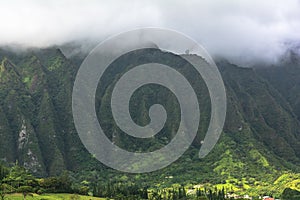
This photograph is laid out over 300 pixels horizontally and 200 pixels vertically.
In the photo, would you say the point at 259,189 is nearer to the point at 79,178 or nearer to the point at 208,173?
the point at 208,173

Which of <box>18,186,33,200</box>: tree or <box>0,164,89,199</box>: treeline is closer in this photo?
<box>18,186,33,200</box>: tree

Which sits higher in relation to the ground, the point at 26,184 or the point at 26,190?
the point at 26,184

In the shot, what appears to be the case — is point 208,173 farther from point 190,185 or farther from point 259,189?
point 259,189

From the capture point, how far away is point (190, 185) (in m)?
178

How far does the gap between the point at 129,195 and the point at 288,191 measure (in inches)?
1985

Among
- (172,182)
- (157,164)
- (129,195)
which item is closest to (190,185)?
(172,182)

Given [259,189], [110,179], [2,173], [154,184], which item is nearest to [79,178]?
[110,179]

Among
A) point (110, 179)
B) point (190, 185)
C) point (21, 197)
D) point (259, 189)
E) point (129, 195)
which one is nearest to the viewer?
point (21, 197)

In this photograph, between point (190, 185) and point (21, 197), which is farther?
point (190, 185)

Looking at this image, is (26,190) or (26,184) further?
(26,184)

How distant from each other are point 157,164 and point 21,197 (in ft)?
365

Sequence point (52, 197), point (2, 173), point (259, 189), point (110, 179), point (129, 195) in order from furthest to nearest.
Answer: point (110, 179), point (259, 189), point (129, 195), point (2, 173), point (52, 197)

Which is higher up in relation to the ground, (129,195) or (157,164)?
(157,164)

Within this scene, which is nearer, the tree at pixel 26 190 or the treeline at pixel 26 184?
the tree at pixel 26 190
